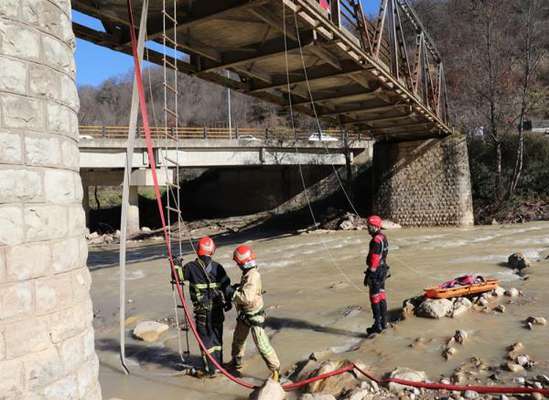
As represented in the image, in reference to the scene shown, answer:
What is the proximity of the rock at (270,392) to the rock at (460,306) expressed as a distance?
10.2 feet

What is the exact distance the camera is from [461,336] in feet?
18.2

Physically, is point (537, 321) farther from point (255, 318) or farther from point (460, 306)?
point (255, 318)

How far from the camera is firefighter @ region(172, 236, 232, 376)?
18.0ft

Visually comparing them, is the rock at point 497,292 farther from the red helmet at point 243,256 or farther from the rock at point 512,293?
the red helmet at point 243,256

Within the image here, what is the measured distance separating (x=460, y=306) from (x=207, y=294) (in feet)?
12.2

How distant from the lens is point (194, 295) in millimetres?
5500

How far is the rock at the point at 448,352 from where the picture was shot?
5.19 m

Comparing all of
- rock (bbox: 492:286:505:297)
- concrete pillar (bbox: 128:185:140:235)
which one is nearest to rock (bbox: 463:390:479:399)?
rock (bbox: 492:286:505:297)

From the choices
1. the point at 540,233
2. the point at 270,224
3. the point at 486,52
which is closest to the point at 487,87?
the point at 486,52

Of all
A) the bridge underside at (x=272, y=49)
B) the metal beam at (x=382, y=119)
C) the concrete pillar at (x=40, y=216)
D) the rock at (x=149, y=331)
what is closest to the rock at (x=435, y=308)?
the rock at (x=149, y=331)

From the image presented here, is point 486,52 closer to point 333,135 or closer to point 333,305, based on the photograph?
point 333,135

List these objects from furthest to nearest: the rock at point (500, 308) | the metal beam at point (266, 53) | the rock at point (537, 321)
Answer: the metal beam at point (266, 53), the rock at point (500, 308), the rock at point (537, 321)

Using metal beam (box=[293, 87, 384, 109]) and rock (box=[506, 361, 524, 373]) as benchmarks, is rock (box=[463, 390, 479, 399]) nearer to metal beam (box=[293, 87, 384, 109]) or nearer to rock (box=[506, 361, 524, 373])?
rock (box=[506, 361, 524, 373])

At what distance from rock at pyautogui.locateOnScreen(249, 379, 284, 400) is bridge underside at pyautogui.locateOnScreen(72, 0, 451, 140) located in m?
4.61
